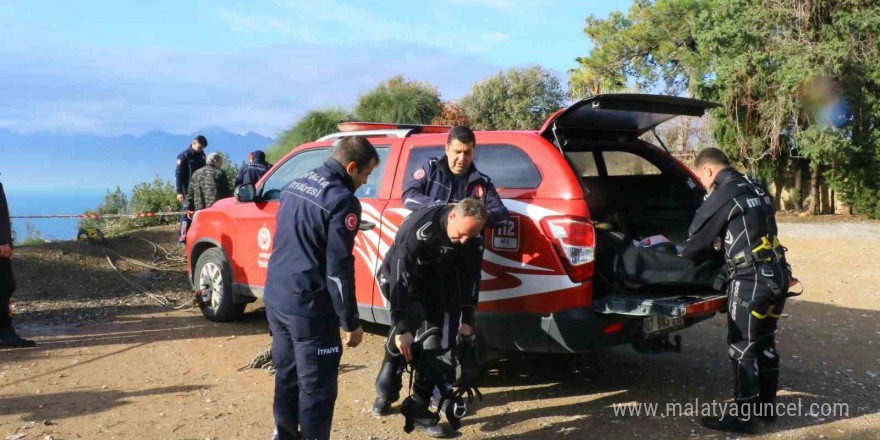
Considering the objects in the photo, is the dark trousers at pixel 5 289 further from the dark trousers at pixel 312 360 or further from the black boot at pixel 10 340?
the dark trousers at pixel 312 360

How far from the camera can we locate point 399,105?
19.4m

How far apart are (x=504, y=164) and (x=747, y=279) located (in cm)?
169

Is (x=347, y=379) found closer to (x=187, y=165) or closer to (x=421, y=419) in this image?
(x=421, y=419)

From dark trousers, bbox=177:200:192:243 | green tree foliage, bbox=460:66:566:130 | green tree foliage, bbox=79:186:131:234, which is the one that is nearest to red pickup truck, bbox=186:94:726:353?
dark trousers, bbox=177:200:192:243

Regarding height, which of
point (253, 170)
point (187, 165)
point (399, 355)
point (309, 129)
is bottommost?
point (399, 355)

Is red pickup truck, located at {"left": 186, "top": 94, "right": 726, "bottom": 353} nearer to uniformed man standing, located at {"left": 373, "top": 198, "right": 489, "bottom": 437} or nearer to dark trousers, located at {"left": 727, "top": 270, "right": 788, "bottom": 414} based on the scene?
dark trousers, located at {"left": 727, "top": 270, "right": 788, "bottom": 414}

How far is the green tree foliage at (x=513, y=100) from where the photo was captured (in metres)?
21.2

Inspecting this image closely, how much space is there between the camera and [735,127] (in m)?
16.6

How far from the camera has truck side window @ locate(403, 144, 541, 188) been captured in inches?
181

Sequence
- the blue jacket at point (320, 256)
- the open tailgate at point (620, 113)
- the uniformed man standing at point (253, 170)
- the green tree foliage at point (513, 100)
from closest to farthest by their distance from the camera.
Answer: the blue jacket at point (320, 256), the open tailgate at point (620, 113), the uniformed man standing at point (253, 170), the green tree foliage at point (513, 100)

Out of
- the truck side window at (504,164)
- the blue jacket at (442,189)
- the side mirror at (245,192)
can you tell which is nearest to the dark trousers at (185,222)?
the side mirror at (245,192)

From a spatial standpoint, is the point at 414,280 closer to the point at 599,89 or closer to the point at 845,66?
the point at 845,66

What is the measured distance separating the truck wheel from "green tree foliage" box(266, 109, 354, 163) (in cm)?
1091

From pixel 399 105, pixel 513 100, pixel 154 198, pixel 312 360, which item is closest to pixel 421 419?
pixel 312 360
